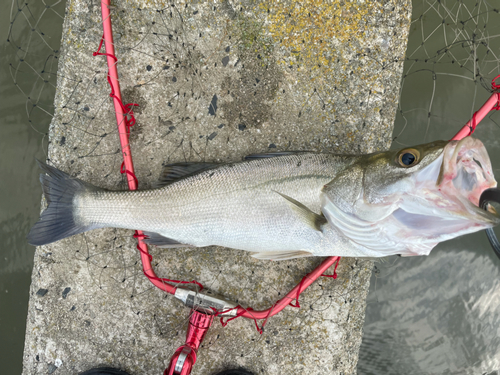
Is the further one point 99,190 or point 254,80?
point 254,80

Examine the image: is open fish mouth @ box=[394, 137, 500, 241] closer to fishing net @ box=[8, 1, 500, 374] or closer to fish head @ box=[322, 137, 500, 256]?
fish head @ box=[322, 137, 500, 256]

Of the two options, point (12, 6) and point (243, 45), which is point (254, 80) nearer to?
point (243, 45)


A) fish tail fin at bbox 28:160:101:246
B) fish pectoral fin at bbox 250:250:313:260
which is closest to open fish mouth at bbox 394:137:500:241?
fish pectoral fin at bbox 250:250:313:260

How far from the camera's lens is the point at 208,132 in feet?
7.82

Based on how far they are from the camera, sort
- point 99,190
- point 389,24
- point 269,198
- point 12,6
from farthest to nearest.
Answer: point 12,6 < point 389,24 < point 99,190 < point 269,198

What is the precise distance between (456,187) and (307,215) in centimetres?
73

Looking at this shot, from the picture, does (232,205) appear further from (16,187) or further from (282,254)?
(16,187)

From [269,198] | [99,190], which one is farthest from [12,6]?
[269,198]

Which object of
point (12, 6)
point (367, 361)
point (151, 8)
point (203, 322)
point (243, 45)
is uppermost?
point (12, 6)

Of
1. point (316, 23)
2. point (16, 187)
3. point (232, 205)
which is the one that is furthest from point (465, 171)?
point (16, 187)

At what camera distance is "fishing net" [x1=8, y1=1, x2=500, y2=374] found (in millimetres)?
2348

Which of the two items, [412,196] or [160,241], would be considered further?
[160,241]

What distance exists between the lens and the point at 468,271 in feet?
10.3

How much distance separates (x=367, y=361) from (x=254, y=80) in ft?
9.93
